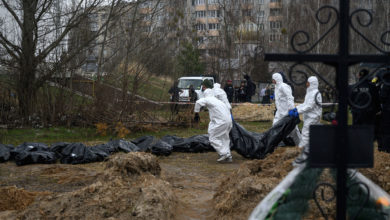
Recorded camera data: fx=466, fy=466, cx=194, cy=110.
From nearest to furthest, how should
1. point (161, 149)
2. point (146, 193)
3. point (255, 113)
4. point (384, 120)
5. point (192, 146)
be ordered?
point (146, 193), point (384, 120), point (161, 149), point (192, 146), point (255, 113)

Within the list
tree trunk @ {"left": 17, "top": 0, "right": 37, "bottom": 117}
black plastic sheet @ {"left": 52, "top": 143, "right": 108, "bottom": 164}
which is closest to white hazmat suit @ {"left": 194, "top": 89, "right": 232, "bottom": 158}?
black plastic sheet @ {"left": 52, "top": 143, "right": 108, "bottom": 164}

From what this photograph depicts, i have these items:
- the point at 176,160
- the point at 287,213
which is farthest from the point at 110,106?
the point at 287,213

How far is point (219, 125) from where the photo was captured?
9.91m

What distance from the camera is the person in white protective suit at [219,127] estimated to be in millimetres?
9945

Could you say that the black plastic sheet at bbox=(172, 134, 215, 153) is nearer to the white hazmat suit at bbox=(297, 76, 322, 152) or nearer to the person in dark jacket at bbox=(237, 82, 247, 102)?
the white hazmat suit at bbox=(297, 76, 322, 152)

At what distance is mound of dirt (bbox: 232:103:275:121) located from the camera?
19.5 m

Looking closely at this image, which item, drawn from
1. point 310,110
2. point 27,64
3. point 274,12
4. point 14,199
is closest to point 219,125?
point 310,110

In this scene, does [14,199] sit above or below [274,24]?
below

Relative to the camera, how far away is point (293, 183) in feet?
9.09

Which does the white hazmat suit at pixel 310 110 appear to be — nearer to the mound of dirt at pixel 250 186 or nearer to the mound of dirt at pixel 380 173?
the mound of dirt at pixel 250 186

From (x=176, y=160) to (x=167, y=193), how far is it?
4.91m

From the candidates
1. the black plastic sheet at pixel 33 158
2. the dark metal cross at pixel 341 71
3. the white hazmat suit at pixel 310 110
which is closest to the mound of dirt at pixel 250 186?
the dark metal cross at pixel 341 71

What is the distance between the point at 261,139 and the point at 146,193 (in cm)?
540

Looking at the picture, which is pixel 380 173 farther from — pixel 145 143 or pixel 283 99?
pixel 145 143
